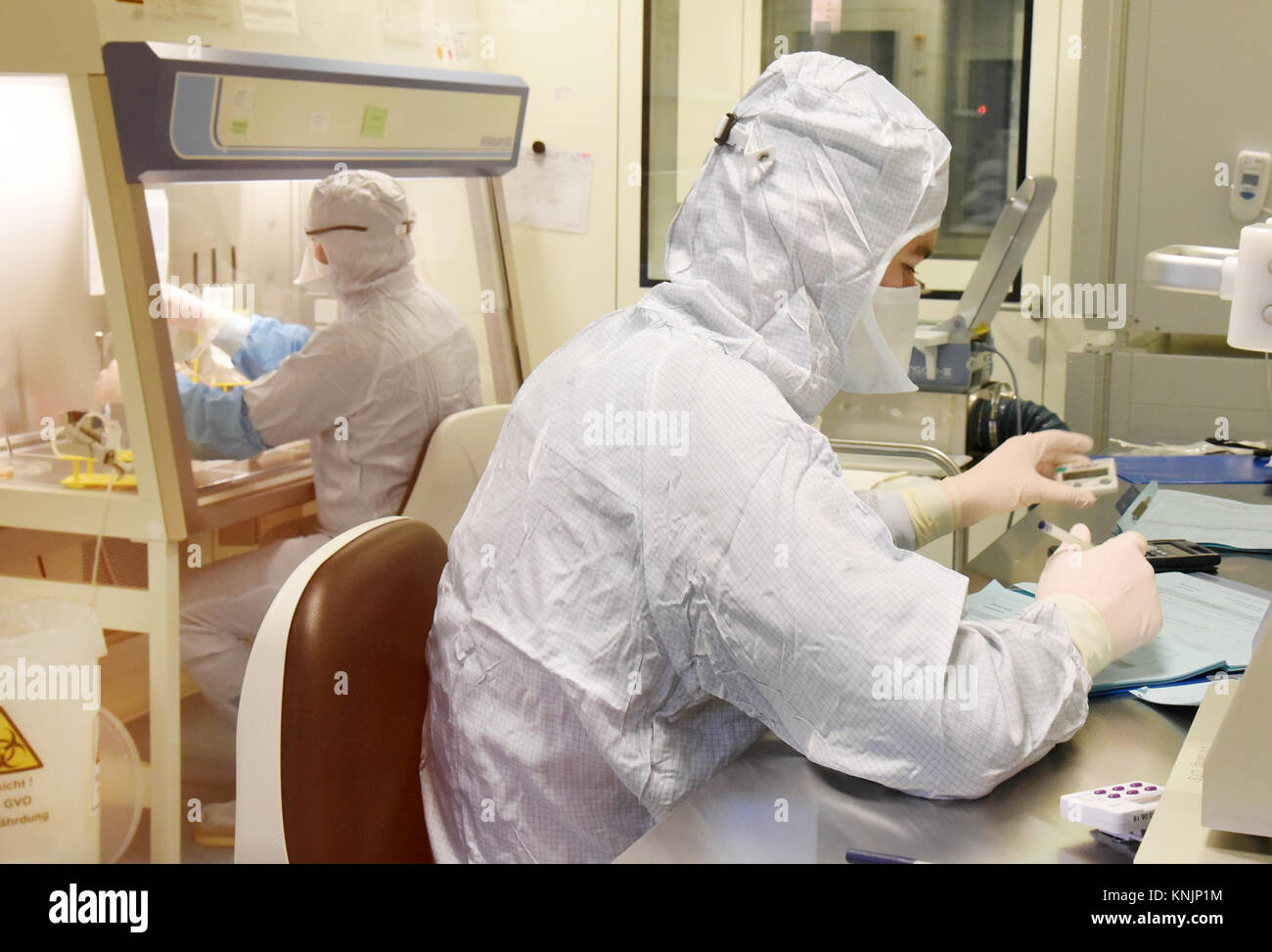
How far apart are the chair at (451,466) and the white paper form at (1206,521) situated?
1.34m

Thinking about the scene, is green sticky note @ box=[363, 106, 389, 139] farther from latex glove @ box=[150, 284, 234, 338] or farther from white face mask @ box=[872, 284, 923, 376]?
white face mask @ box=[872, 284, 923, 376]

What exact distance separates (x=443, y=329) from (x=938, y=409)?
1.10 meters

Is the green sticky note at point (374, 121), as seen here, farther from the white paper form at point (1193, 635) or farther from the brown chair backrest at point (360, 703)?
the white paper form at point (1193, 635)

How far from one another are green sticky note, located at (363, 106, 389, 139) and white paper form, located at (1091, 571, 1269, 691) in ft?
5.65

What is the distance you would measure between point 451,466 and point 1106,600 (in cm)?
171

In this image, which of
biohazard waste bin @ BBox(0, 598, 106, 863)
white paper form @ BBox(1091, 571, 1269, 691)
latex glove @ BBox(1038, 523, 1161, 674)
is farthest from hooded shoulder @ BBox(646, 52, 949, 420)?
biohazard waste bin @ BBox(0, 598, 106, 863)

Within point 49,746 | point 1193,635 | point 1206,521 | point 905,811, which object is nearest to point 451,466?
point 49,746

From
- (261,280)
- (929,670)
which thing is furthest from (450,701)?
(261,280)

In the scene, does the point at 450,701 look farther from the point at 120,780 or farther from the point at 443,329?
the point at 443,329

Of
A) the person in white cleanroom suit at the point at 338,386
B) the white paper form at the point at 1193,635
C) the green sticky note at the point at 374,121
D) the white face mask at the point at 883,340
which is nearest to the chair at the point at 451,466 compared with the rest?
the person in white cleanroom suit at the point at 338,386

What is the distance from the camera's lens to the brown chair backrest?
38.5 inches

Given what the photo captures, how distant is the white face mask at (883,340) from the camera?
1.26 m

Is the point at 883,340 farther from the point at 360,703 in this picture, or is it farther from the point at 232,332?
the point at 232,332
